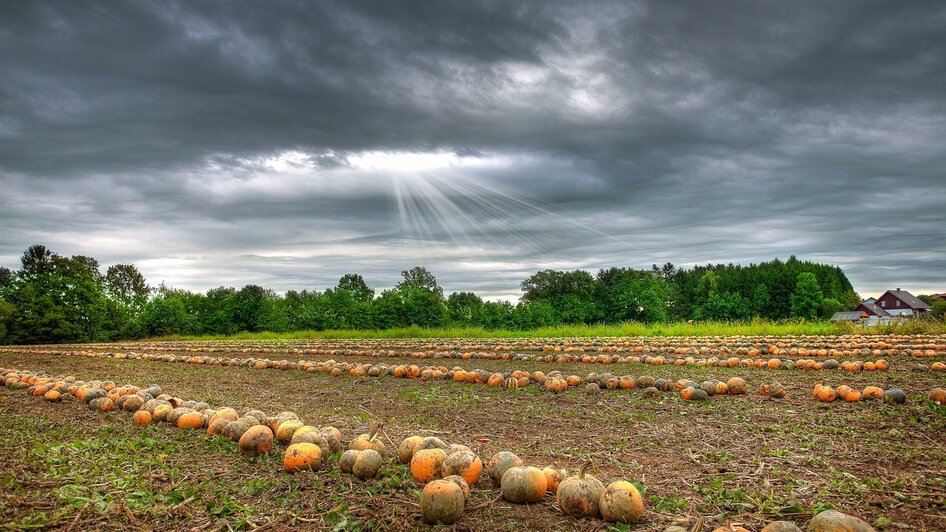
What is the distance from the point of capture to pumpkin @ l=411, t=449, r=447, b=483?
14.6 feet

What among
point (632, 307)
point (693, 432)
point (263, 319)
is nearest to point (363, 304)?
point (263, 319)

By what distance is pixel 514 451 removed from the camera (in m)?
5.45

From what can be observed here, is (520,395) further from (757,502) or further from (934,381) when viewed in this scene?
(934,381)

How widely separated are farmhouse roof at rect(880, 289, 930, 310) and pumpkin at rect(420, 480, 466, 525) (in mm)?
94836

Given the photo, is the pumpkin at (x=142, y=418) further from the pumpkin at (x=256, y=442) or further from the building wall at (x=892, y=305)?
the building wall at (x=892, y=305)

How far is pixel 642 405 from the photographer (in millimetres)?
7844

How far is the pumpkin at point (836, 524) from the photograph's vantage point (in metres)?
3.11

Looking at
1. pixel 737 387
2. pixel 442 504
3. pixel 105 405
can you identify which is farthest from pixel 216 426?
pixel 737 387

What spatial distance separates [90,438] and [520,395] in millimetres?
5905

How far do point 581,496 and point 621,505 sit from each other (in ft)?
0.89

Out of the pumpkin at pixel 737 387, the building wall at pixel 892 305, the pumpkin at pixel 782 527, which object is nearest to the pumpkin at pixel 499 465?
the pumpkin at pixel 782 527

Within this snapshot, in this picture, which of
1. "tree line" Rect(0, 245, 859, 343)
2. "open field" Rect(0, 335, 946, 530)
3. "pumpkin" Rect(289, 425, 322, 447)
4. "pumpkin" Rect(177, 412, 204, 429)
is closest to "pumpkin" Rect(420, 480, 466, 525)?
"open field" Rect(0, 335, 946, 530)

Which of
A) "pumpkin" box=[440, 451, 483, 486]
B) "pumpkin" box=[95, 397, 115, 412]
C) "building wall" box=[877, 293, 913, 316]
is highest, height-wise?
"building wall" box=[877, 293, 913, 316]

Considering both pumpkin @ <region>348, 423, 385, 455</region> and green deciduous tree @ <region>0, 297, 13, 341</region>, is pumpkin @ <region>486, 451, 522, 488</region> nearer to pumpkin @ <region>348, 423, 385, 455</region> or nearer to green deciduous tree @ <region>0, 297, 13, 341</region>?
pumpkin @ <region>348, 423, 385, 455</region>
